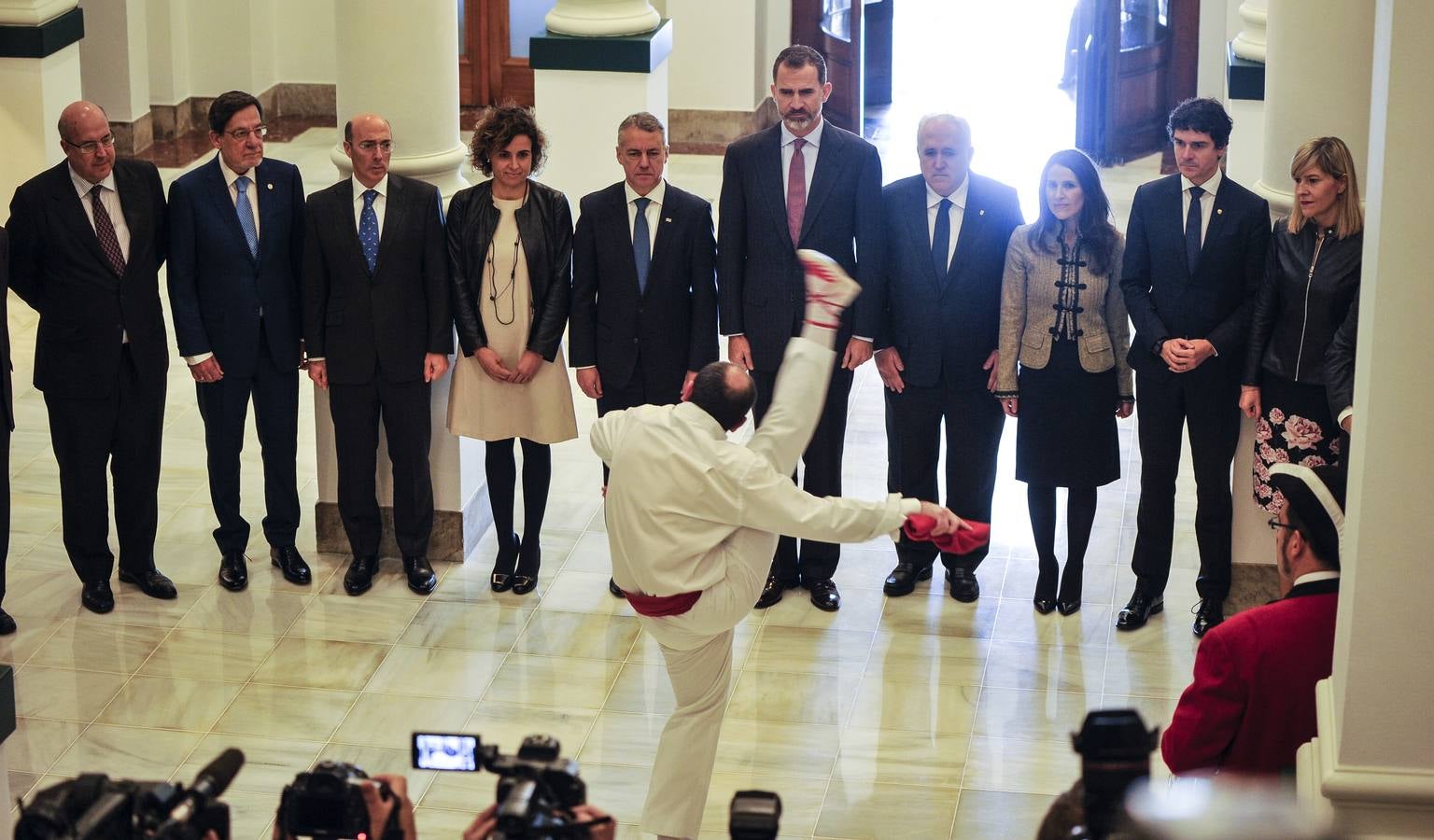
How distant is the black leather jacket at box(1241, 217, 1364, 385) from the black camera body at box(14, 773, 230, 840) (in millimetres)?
3704

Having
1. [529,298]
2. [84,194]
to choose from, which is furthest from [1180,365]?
[84,194]

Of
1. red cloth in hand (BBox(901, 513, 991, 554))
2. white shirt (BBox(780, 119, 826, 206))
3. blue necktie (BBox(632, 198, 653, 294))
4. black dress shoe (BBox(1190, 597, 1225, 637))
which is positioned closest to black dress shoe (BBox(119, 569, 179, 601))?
blue necktie (BBox(632, 198, 653, 294))

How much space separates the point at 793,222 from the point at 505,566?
1524 millimetres

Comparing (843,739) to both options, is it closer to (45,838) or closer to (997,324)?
(997,324)

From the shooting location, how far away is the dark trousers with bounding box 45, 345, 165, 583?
6.06 meters

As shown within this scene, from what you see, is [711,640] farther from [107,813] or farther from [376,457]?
[376,457]

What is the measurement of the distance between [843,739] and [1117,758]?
2.60 m

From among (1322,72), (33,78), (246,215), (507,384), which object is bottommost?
(507,384)

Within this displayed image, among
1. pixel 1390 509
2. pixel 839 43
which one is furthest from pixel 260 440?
pixel 839 43

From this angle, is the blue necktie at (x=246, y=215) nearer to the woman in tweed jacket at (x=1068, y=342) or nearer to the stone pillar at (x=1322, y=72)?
the woman in tweed jacket at (x=1068, y=342)

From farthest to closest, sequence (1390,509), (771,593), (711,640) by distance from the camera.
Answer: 1. (771,593)
2. (711,640)
3. (1390,509)

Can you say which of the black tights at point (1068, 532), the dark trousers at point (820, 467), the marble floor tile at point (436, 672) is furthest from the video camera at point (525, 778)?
the black tights at point (1068, 532)

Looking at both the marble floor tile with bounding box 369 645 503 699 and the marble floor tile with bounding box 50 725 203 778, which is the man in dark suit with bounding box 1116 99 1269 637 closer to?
the marble floor tile with bounding box 369 645 503 699

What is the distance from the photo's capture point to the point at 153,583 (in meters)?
6.35
